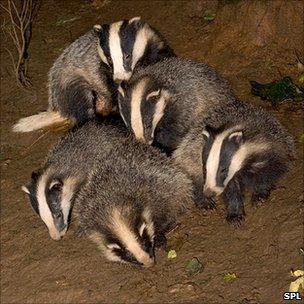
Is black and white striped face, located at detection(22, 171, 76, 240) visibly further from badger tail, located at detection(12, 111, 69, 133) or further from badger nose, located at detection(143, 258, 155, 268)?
badger tail, located at detection(12, 111, 69, 133)

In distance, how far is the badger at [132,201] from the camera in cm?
368

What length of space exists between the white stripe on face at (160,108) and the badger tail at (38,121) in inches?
53.7

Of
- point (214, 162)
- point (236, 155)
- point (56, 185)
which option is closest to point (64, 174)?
point (56, 185)

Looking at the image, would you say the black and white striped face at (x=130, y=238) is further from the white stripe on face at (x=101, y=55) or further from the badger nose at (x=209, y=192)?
the white stripe on face at (x=101, y=55)

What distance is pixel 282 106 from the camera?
→ 4.82 metres

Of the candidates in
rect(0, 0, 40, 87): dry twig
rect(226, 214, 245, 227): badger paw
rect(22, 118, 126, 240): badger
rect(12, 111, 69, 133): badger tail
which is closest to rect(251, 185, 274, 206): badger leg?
rect(226, 214, 245, 227): badger paw

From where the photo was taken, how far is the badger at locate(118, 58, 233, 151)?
4.50 m

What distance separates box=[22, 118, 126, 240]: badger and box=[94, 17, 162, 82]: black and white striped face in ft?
1.59

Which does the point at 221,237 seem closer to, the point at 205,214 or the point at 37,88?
the point at 205,214

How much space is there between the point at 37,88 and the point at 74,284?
9.29ft

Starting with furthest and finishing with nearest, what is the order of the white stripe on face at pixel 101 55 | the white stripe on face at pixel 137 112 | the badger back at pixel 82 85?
the badger back at pixel 82 85, the white stripe on face at pixel 101 55, the white stripe on face at pixel 137 112

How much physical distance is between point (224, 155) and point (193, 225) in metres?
0.63

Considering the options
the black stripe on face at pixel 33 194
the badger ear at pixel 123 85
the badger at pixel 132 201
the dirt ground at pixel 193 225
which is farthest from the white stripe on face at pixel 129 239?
the badger ear at pixel 123 85

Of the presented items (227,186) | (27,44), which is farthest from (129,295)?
(27,44)
